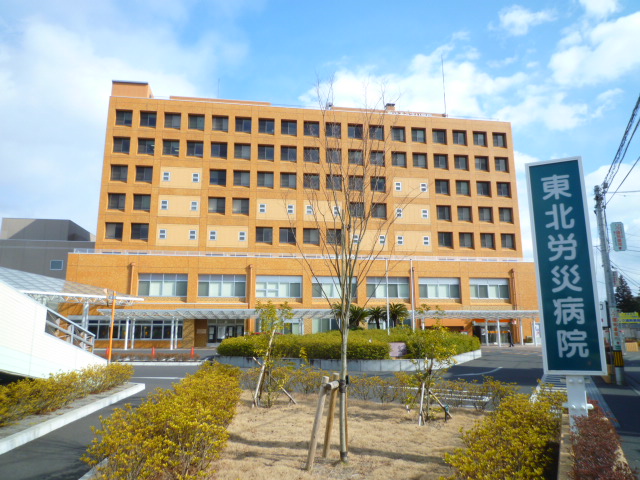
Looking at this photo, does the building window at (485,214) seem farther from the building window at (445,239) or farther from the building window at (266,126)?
the building window at (266,126)

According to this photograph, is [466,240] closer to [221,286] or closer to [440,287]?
[440,287]

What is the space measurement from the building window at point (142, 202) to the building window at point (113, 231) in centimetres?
210

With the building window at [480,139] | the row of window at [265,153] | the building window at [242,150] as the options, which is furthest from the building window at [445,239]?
the building window at [242,150]

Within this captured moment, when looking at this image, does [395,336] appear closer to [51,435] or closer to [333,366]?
[333,366]

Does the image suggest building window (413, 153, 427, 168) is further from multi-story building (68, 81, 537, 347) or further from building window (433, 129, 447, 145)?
building window (433, 129, 447, 145)

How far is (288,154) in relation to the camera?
4303 cm

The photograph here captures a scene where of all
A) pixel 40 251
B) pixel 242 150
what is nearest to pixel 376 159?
pixel 242 150

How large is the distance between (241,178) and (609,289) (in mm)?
31153

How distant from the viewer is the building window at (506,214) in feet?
151

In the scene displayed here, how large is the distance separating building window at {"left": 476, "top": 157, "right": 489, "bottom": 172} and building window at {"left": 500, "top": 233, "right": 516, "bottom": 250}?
22.5 feet

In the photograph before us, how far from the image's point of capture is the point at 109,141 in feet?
133

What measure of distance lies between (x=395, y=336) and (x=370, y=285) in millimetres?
16211

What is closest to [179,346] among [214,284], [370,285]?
[214,284]

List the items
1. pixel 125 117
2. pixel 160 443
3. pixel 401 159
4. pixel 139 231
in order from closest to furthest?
pixel 160 443
pixel 139 231
pixel 125 117
pixel 401 159
